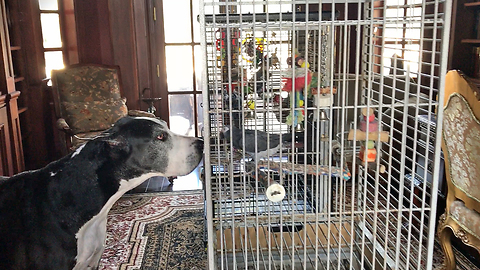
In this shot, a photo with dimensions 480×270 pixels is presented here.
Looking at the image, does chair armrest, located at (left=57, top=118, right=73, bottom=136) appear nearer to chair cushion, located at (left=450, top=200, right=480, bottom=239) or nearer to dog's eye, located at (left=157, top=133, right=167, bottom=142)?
dog's eye, located at (left=157, top=133, right=167, bottom=142)

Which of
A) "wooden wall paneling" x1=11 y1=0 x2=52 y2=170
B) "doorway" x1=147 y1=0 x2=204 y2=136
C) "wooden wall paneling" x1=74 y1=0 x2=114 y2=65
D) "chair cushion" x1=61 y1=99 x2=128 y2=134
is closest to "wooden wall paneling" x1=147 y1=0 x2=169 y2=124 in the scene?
"doorway" x1=147 y1=0 x2=204 y2=136

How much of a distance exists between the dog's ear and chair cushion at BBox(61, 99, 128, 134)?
6.65 feet

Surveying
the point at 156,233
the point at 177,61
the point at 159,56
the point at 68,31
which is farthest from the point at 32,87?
the point at 156,233

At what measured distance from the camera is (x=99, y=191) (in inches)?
66.0

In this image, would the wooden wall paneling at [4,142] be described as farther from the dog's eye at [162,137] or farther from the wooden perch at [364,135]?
the wooden perch at [364,135]

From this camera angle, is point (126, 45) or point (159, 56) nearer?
point (126, 45)

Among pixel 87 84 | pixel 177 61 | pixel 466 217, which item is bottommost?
pixel 466 217

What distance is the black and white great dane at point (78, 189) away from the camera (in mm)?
1607

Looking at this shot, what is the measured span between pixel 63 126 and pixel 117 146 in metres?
1.85

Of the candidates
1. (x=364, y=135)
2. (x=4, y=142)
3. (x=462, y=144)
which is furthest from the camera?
(x=4, y=142)

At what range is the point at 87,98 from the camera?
12.1 ft

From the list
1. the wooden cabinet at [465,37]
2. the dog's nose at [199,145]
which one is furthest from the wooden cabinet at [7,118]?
the wooden cabinet at [465,37]

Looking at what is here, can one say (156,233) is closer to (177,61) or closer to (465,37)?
(177,61)

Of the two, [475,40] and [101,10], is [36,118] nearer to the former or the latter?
[101,10]
